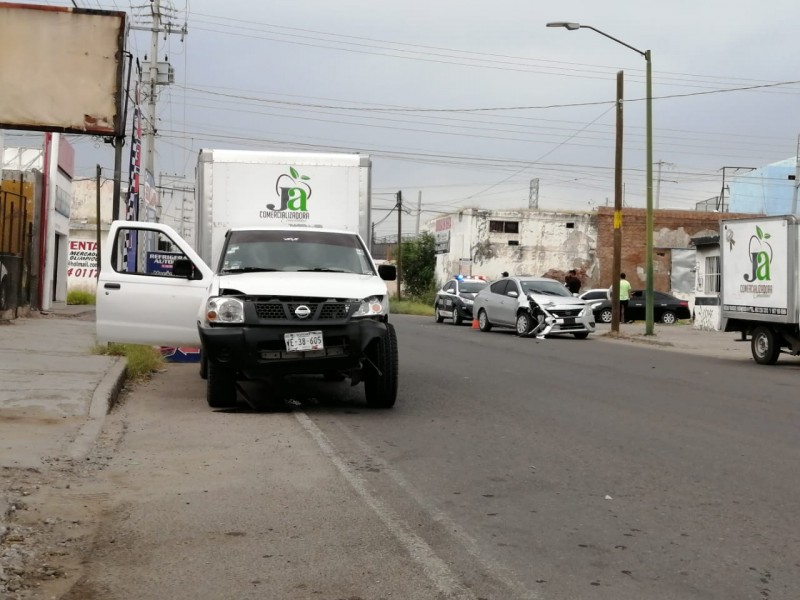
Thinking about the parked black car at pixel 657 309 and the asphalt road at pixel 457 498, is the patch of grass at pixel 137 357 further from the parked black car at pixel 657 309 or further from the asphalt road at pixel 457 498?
the parked black car at pixel 657 309

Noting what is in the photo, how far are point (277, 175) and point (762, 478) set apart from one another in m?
7.77

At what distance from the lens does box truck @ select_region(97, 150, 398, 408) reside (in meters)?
9.85

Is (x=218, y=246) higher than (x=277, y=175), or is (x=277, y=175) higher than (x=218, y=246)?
(x=277, y=175)

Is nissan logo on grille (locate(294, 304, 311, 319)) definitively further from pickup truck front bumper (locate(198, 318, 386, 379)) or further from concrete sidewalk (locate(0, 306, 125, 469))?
concrete sidewalk (locate(0, 306, 125, 469))

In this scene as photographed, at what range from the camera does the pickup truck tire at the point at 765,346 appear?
18344mm

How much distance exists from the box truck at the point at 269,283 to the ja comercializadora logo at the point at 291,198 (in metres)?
0.01

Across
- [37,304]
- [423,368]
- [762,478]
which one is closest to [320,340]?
[762,478]

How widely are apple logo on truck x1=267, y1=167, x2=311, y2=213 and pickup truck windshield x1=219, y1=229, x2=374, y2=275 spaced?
156cm

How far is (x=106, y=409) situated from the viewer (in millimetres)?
10062

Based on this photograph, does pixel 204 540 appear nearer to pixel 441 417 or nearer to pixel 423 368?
pixel 441 417

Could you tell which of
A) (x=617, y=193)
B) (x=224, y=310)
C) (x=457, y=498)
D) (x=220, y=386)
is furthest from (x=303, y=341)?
(x=617, y=193)

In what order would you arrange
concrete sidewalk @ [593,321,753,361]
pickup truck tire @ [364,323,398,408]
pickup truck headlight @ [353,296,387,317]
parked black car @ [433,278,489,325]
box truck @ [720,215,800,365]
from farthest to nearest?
parked black car @ [433,278,489,325] < concrete sidewalk @ [593,321,753,361] < box truck @ [720,215,800,365] < pickup truck tire @ [364,323,398,408] < pickup truck headlight @ [353,296,387,317]

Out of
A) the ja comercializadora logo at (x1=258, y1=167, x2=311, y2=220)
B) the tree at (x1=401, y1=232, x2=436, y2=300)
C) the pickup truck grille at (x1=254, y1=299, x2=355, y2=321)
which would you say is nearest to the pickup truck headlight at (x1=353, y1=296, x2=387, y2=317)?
the pickup truck grille at (x1=254, y1=299, x2=355, y2=321)

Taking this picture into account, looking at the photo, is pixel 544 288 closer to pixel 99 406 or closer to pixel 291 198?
pixel 291 198
